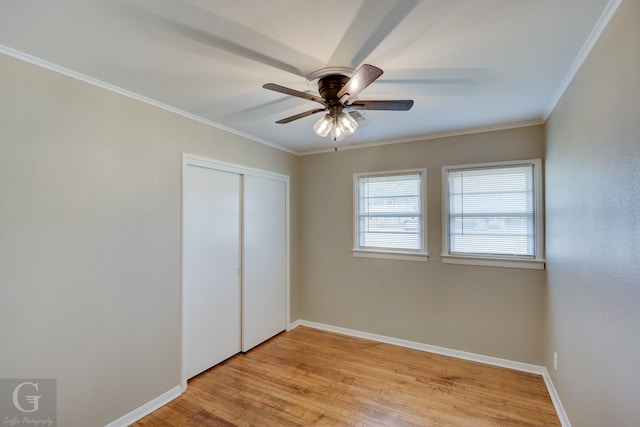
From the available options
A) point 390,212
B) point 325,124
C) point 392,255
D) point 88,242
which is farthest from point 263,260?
point 325,124

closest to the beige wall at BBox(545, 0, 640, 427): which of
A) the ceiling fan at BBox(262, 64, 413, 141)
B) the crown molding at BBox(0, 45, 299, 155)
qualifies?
the ceiling fan at BBox(262, 64, 413, 141)

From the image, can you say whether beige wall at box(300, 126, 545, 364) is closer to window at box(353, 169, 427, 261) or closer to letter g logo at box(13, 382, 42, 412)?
window at box(353, 169, 427, 261)

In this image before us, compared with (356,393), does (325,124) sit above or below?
above

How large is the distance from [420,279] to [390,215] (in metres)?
0.85

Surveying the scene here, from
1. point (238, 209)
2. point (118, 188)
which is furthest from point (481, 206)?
point (118, 188)

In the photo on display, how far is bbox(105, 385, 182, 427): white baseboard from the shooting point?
2.15 m

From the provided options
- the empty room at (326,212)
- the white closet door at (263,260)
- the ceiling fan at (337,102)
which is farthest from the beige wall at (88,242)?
the ceiling fan at (337,102)

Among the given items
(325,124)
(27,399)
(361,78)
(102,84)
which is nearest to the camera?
(361,78)

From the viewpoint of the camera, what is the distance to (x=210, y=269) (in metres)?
2.98

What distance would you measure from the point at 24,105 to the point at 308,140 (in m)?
2.48

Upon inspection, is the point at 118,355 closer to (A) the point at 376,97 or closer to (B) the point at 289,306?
(B) the point at 289,306

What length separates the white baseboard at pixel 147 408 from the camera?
2154 millimetres

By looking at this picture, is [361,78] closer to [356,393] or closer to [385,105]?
[385,105]

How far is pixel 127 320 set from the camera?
2.22m
